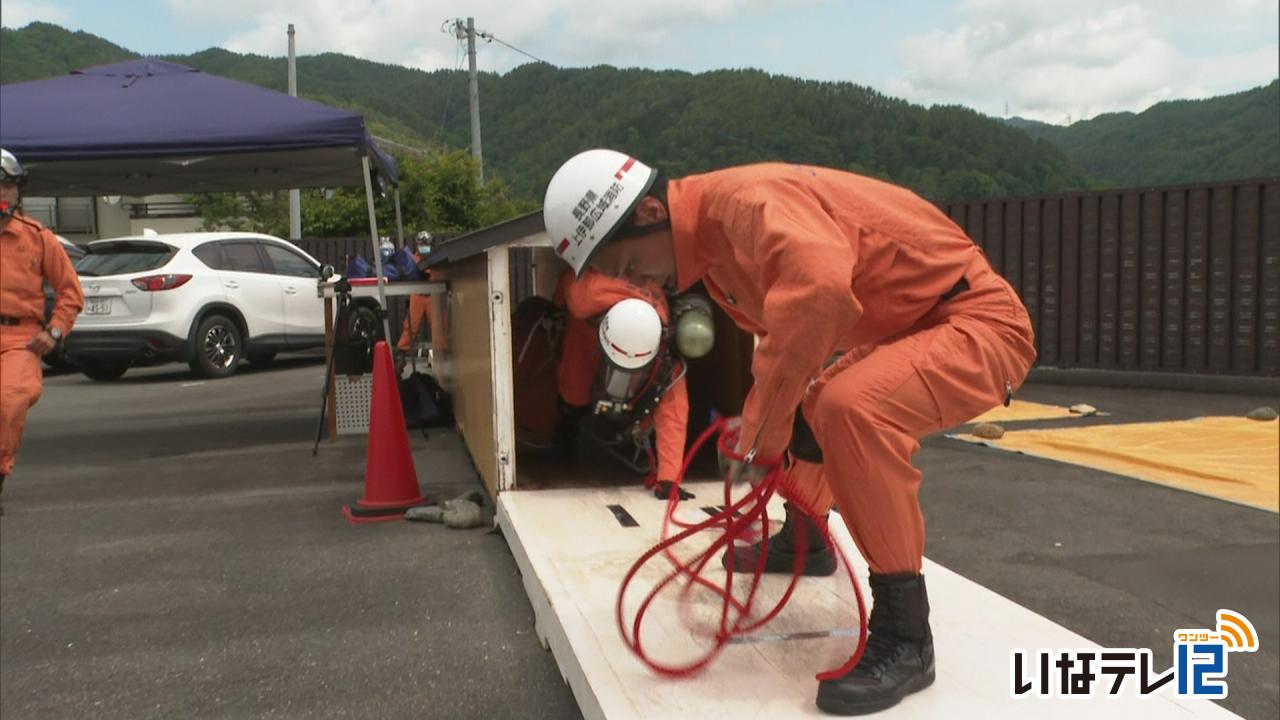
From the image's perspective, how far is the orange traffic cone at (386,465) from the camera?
552cm

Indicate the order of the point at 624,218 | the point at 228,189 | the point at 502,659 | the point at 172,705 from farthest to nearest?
the point at 228,189, the point at 502,659, the point at 172,705, the point at 624,218

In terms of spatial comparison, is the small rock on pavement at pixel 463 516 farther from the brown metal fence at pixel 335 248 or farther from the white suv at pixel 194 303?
the brown metal fence at pixel 335 248

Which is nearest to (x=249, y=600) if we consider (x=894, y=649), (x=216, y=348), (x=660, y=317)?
(x=660, y=317)

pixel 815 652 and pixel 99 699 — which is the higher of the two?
pixel 815 652

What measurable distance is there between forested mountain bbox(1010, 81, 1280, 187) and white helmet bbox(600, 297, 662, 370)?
8.89ft

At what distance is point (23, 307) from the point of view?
6039 mm

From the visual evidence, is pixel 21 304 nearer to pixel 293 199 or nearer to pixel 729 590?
pixel 729 590

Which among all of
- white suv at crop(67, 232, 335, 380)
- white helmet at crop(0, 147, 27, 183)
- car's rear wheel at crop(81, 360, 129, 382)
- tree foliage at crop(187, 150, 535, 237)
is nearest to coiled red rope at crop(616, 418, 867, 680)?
white helmet at crop(0, 147, 27, 183)

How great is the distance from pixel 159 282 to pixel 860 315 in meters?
11.8

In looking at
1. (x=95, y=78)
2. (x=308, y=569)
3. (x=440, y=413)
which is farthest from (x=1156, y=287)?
(x=95, y=78)

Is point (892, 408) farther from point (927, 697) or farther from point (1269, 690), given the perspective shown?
point (1269, 690)

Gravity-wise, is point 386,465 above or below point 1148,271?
below

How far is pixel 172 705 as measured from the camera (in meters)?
3.15

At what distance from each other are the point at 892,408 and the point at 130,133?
272 inches
